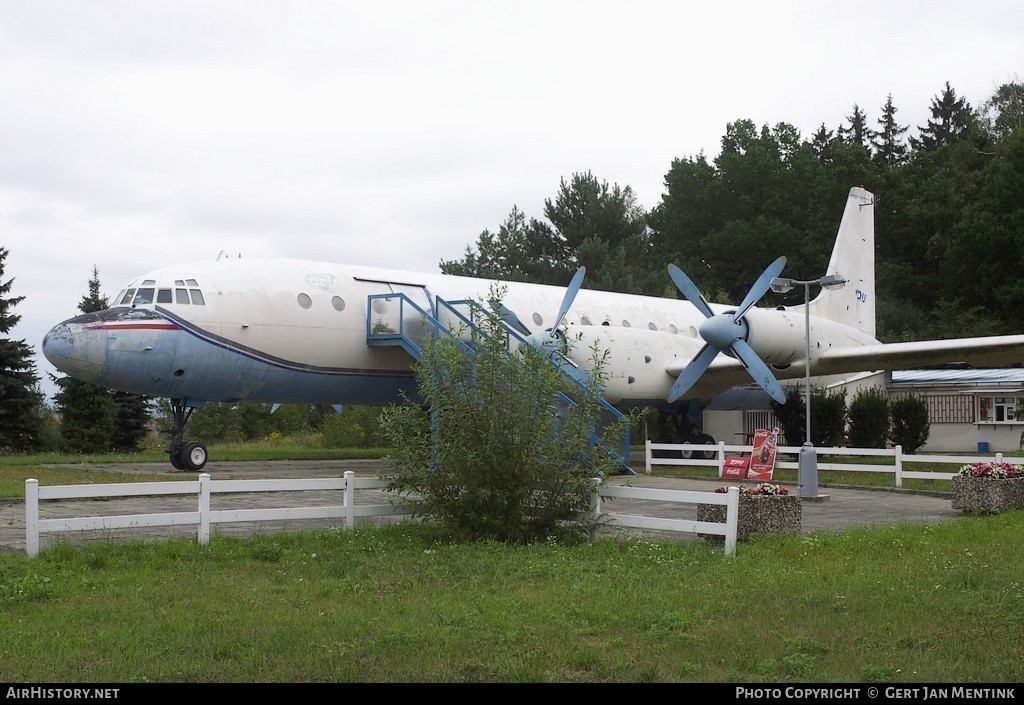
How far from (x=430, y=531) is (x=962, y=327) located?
45476 mm

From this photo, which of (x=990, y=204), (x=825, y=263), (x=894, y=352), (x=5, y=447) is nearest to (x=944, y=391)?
(x=894, y=352)

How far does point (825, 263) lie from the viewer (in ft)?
197

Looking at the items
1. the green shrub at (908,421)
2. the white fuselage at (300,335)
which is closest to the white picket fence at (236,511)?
the white fuselage at (300,335)

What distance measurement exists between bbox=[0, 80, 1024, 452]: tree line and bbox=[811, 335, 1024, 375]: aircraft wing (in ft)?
64.6

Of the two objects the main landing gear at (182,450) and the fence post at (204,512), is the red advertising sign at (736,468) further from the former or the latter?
the fence post at (204,512)

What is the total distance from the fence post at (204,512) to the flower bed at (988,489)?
1138 centimetres

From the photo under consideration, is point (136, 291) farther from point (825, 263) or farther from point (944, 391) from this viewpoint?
point (825, 263)

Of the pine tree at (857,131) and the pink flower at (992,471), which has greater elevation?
the pine tree at (857,131)

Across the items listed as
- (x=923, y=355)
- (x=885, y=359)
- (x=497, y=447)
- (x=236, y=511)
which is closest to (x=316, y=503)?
(x=236, y=511)

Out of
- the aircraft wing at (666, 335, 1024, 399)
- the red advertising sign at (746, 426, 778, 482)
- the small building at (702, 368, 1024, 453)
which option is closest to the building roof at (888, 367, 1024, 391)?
the small building at (702, 368, 1024, 453)

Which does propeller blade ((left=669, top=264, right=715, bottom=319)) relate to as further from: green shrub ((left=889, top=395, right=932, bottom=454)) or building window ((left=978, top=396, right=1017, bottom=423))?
building window ((left=978, top=396, right=1017, bottom=423))

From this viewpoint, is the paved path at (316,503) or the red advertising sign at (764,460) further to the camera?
the red advertising sign at (764,460)

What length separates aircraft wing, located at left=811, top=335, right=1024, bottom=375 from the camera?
2508cm

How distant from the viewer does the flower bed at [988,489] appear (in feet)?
50.5
